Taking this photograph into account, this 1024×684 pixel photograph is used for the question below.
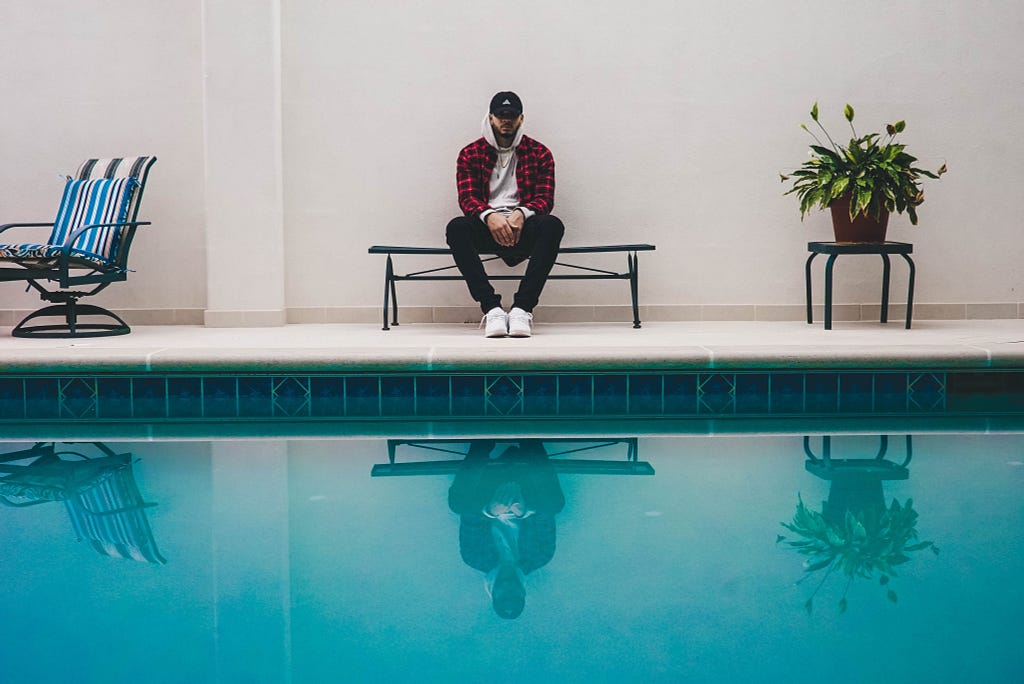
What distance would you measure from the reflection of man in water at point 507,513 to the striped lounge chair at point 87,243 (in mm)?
2648

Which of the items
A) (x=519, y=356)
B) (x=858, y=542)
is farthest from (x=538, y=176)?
(x=858, y=542)

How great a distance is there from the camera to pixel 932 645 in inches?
53.2

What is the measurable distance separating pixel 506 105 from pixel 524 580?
3.56m

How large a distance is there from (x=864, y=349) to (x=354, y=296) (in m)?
2.96

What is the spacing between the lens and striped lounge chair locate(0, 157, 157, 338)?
4500 mm

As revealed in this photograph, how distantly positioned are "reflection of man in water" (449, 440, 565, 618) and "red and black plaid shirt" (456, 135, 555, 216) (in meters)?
2.41

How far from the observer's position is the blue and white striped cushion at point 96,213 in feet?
15.6

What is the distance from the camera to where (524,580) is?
166 cm

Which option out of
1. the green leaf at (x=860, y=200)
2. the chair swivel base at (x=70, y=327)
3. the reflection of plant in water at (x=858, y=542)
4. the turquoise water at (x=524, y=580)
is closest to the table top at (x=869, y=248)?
the green leaf at (x=860, y=200)

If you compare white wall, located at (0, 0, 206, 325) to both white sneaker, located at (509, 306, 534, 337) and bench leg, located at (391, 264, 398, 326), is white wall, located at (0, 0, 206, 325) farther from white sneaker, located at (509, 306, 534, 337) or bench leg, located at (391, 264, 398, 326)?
white sneaker, located at (509, 306, 534, 337)

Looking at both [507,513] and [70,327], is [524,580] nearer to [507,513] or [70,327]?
[507,513]

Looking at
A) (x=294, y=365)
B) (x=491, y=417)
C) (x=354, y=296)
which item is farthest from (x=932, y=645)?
(x=354, y=296)

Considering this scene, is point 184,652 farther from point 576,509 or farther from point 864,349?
point 864,349

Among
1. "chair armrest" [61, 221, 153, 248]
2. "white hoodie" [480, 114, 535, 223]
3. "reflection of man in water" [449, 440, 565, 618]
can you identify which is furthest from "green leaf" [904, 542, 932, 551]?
"chair armrest" [61, 221, 153, 248]
